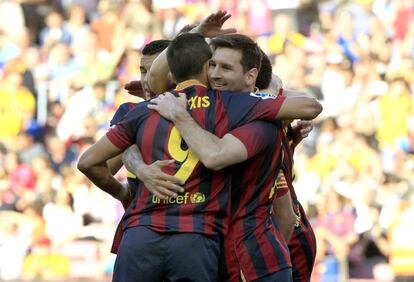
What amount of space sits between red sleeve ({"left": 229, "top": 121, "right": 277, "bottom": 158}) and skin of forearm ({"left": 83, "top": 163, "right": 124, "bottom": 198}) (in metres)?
0.76

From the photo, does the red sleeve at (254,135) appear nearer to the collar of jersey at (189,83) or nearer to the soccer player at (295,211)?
the collar of jersey at (189,83)

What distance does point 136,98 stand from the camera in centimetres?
1385

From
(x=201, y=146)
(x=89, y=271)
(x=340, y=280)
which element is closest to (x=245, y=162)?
(x=201, y=146)

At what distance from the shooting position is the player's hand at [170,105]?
190 inches

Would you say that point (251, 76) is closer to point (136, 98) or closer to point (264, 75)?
point (264, 75)

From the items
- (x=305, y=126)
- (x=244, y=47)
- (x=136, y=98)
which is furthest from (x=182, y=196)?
(x=136, y=98)

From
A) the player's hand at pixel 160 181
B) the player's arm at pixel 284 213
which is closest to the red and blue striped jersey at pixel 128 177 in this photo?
the player's hand at pixel 160 181

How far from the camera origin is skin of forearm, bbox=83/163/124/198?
16.9 feet

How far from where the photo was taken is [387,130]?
507 inches

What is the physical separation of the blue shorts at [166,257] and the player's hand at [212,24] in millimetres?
1206

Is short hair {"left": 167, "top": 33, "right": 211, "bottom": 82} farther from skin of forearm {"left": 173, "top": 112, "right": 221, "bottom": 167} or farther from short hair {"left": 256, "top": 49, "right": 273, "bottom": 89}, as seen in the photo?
short hair {"left": 256, "top": 49, "right": 273, "bottom": 89}

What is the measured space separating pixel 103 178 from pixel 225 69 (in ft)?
2.95

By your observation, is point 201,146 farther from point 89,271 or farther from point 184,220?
point 89,271

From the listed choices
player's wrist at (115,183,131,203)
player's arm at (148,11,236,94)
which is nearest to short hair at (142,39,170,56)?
player's arm at (148,11,236,94)
